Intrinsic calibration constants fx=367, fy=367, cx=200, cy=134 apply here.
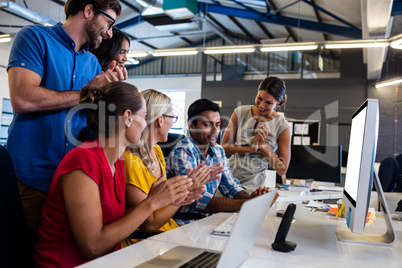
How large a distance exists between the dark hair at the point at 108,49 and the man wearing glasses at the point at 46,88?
1.42ft

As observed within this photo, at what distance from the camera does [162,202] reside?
1.29 m

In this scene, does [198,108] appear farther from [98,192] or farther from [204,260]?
[204,260]

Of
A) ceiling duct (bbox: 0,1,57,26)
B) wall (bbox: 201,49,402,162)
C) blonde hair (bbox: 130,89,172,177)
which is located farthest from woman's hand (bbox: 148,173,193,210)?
wall (bbox: 201,49,402,162)

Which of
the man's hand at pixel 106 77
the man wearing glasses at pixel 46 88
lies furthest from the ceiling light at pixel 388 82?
the man wearing glasses at pixel 46 88

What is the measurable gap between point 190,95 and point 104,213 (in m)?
13.4

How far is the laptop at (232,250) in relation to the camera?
82cm

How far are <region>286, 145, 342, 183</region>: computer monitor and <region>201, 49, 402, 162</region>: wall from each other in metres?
5.72

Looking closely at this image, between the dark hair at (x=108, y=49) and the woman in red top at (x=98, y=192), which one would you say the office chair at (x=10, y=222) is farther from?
the dark hair at (x=108, y=49)

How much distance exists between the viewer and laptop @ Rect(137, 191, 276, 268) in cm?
82

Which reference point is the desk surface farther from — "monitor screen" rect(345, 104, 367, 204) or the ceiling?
the ceiling

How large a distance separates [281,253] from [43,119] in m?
1.09

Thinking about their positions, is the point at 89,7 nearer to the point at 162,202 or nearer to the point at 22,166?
the point at 22,166

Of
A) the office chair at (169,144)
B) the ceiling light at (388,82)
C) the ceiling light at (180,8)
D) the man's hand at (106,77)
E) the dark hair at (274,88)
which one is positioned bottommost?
the office chair at (169,144)

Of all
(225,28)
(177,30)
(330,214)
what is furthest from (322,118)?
(330,214)
